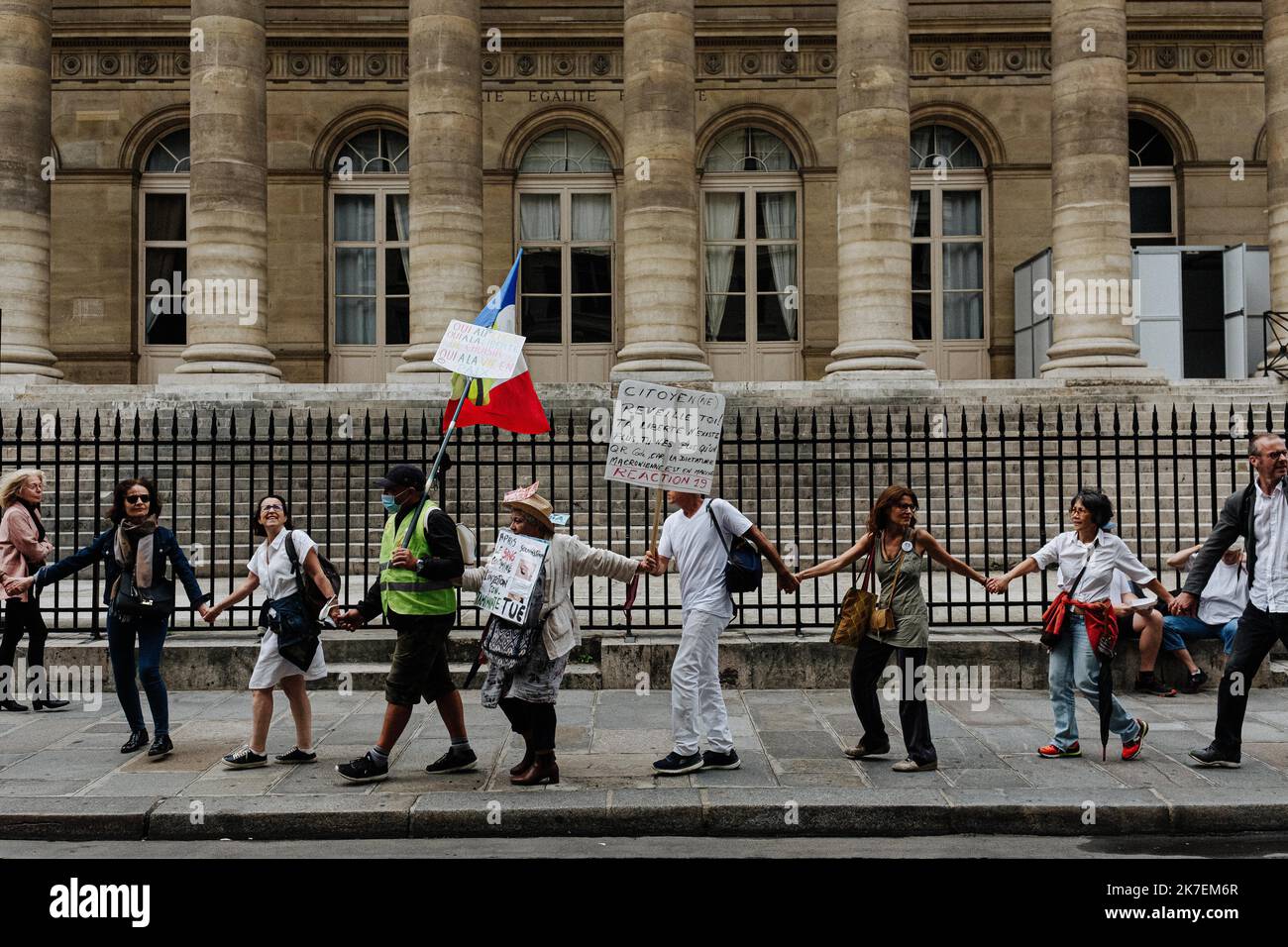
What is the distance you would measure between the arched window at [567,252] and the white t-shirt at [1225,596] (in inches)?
596

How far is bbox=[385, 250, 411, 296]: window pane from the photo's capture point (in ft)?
75.6

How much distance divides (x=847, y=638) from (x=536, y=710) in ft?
6.09

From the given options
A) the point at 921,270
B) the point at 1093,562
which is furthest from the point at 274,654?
the point at 921,270

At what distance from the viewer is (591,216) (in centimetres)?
2327

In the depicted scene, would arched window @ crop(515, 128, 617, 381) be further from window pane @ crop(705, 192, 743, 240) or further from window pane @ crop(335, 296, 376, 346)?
window pane @ crop(335, 296, 376, 346)

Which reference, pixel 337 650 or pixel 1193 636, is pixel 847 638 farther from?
pixel 337 650

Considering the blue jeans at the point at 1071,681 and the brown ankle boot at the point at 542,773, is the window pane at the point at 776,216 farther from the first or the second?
the brown ankle boot at the point at 542,773

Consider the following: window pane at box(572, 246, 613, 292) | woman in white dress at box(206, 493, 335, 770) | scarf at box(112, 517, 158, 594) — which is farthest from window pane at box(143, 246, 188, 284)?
woman in white dress at box(206, 493, 335, 770)

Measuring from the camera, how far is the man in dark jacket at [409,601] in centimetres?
650

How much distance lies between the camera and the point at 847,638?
275 inches

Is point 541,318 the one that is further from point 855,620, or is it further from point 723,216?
point 855,620

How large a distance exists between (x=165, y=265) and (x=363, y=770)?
62.6 feet

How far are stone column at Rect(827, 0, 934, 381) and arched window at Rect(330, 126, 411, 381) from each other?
9451 mm

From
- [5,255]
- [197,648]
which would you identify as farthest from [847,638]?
[5,255]
